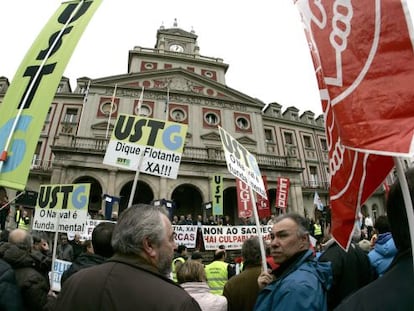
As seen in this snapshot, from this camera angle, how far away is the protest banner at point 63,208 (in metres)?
6.95

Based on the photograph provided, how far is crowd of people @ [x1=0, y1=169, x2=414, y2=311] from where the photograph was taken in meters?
1.16

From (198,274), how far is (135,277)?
1.57 meters

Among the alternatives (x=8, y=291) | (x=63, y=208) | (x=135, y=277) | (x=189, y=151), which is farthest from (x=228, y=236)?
(x=189, y=151)

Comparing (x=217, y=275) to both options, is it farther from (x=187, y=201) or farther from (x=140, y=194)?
(x=140, y=194)

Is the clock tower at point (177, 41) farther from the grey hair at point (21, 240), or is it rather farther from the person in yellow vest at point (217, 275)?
the grey hair at point (21, 240)

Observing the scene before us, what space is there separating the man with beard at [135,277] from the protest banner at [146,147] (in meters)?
4.37

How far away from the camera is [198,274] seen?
2936mm

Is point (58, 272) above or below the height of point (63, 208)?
below

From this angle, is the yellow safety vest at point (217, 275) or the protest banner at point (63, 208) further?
the protest banner at point (63, 208)

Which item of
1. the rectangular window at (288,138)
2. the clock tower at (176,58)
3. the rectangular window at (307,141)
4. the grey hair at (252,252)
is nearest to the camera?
the grey hair at (252,252)

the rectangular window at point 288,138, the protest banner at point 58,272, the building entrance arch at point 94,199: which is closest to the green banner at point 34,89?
the protest banner at point 58,272

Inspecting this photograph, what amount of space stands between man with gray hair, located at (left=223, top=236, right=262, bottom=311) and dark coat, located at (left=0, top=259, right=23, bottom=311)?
2.05 metres

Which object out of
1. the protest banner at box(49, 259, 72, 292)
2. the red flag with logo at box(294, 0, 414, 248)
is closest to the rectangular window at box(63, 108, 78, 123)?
the protest banner at box(49, 259, 72, 292)

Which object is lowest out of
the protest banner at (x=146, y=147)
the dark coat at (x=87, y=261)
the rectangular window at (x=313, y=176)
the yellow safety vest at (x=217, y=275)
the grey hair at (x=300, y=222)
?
the yellow safety vest at (x=217, y=275)
